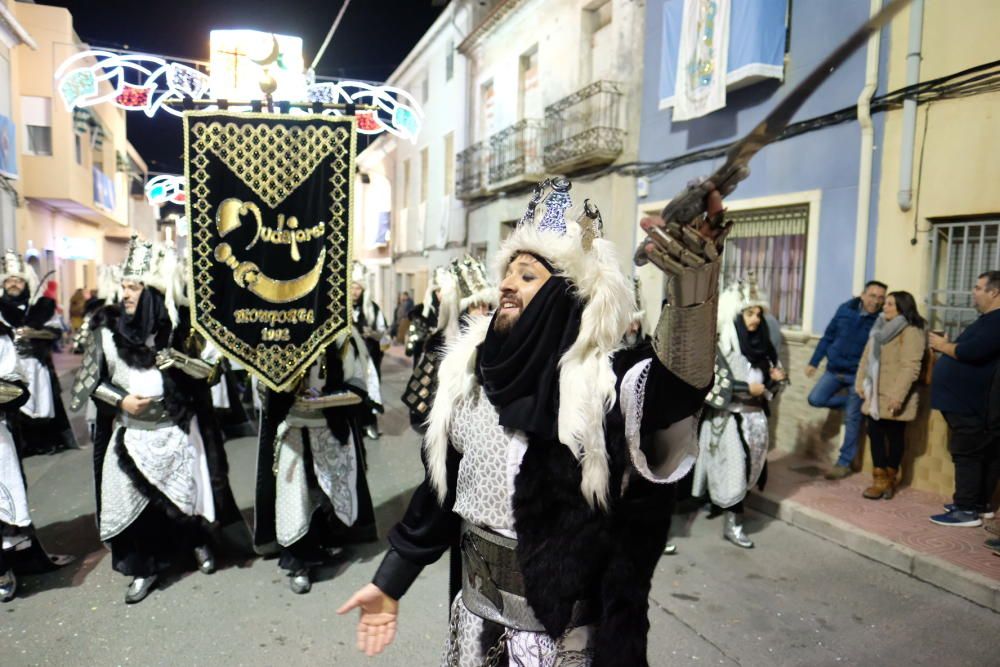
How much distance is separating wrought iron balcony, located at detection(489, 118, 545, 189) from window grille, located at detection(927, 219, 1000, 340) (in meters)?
8.74

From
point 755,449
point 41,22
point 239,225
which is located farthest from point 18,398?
point 41,22

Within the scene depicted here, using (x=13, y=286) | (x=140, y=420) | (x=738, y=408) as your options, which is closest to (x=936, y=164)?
(x=738, y=408)

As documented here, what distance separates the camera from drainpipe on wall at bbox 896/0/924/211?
6508 millimetres

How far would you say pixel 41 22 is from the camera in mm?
19078

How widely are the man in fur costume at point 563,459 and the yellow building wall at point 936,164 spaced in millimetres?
5769

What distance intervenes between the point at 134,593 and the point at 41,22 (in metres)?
20.9

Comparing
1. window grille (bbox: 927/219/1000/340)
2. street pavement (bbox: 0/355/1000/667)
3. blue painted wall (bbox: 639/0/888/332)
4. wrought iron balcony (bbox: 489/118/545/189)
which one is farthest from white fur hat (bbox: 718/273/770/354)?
wrought iron balcony (bbox: 489/118/545/189)

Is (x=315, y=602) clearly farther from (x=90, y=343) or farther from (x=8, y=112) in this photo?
(x=8, y=112)

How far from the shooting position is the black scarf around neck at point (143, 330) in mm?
4367

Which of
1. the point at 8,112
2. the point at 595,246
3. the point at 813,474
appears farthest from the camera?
the point at 8,112

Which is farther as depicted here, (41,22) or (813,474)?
(41,22)

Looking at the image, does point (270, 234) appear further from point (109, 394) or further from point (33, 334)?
point (33, 334)

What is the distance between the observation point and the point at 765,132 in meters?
1.18

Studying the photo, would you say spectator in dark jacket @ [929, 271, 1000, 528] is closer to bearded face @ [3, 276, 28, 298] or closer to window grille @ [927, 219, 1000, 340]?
window grille @ [927, 219, 1000, 340]
